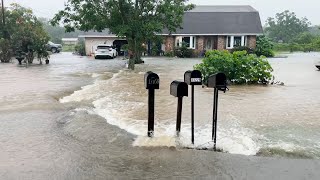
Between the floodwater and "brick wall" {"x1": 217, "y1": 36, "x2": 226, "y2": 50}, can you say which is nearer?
the floodwater

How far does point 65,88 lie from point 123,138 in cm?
761

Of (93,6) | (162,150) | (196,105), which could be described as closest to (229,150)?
(162,150)

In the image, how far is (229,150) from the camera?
6164 mm

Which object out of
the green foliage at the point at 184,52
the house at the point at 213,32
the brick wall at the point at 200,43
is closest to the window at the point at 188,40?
the house at the point at 213,32

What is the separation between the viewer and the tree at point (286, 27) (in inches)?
3054

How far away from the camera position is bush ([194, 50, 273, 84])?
14578mm

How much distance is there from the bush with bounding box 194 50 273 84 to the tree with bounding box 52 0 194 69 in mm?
6984

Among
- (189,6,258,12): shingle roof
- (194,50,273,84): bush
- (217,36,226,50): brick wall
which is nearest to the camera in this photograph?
(194,50,273,84): bush

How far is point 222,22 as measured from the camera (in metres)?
41.8

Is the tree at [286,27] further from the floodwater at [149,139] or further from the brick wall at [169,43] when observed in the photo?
the floodwater at [149,139]

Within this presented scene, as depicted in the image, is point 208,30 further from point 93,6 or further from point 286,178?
point 286,178

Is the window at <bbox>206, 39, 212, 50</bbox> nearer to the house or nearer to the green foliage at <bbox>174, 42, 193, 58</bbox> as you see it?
the house

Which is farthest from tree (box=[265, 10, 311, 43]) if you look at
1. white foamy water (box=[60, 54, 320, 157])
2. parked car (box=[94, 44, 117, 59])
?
white foamy water (box=[60, 54, 320, 157])

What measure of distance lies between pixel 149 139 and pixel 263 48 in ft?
117
